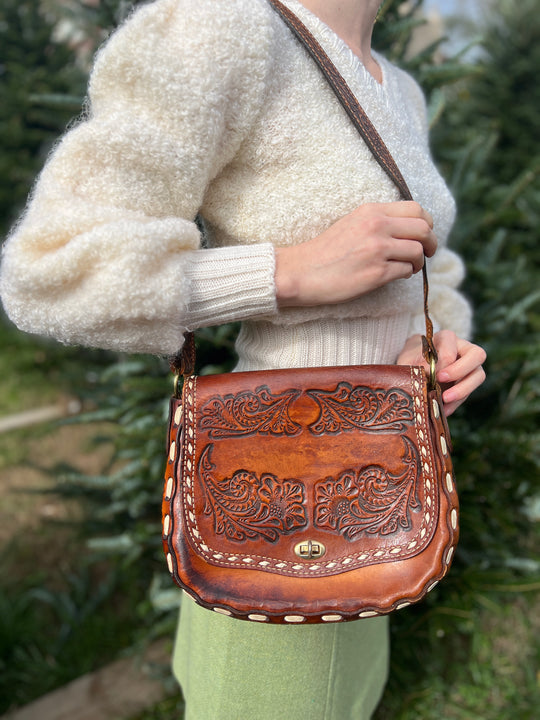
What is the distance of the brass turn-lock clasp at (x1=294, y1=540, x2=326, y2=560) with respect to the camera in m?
0.80

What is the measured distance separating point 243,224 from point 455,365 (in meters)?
0.43

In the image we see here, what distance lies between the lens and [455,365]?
95 cm

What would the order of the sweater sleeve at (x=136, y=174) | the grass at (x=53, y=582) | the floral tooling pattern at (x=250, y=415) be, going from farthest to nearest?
the grass at (x=53, y=582) < the floral tooling pattern at (x=250, y=415) < the sweater sleeve at (x=136, y=174)

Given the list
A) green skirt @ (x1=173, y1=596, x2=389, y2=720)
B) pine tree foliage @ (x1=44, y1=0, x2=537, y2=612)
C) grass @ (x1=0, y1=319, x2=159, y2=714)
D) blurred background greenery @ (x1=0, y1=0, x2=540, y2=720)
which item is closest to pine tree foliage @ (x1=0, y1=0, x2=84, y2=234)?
blurred background greenery @ (x1=0, y1=0, x2=540, y2=720)

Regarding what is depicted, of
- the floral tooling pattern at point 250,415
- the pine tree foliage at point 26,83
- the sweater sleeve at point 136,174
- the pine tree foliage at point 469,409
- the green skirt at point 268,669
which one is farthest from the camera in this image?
the pine tree foliage at point 26,83

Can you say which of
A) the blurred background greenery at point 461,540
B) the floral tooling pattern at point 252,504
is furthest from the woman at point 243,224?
the blurred background greenery at point 461,540

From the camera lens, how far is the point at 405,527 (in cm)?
80

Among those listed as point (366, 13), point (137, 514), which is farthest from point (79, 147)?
point (137, 514)

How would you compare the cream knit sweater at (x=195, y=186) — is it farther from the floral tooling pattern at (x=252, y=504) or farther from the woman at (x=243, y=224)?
the floral tooling pattern at (x=252, y=504)

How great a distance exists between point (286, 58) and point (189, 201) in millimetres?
265

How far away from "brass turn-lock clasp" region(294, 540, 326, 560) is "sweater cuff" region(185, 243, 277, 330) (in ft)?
1.17

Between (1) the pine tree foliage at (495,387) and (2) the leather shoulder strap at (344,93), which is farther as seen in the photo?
(1) the pine tree foliage at (495,387)

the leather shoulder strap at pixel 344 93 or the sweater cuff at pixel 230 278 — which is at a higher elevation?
the leather shoulder strap at pixel 344 93

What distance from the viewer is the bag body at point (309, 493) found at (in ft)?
2.52
